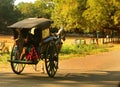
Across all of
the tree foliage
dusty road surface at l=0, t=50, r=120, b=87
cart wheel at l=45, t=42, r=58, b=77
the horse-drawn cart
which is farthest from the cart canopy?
the tree foliage

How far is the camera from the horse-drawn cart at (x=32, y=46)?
12750 millimetres

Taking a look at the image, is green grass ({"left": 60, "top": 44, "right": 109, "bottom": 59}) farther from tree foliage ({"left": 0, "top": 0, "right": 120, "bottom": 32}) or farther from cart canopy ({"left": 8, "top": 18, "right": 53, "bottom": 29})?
cart canopy ({"left": 8, "top": 18, "right": 53, "bottom": 29})

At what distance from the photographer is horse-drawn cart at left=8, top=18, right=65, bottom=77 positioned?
41.8ft

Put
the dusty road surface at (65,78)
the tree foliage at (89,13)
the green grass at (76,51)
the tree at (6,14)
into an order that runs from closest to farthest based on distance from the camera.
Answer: the dusty road surface at (65,78), the green grass at (76,51), the tree foliage at (89,13), the tree at (6,14)

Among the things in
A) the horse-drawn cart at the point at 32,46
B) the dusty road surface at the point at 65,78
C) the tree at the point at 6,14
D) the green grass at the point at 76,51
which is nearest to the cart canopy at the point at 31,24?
the horse-drawn cart at the point at 32,46

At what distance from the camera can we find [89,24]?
4281 centimetres

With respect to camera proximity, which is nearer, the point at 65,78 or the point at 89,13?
the point at 65,78

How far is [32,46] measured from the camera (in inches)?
511

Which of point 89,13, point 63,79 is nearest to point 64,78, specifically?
point 63,79

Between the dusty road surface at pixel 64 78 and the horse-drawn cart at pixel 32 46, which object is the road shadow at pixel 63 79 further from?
the horse-drawn cart at pixel 32 46

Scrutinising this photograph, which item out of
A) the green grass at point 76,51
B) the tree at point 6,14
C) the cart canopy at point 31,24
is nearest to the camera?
the cart canopy at point 31,24

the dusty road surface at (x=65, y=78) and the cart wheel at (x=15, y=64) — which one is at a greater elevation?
the cart wheel at (x=15, y=64)

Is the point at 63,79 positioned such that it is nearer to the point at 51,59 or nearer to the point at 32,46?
the point at 51,59

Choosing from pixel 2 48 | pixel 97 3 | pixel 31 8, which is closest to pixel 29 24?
pixel 2 48
